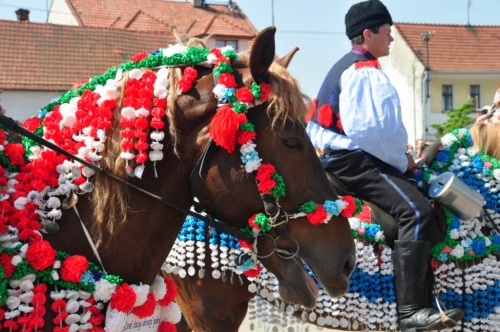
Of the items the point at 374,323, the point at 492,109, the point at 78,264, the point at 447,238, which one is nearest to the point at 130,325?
the point at 78,264

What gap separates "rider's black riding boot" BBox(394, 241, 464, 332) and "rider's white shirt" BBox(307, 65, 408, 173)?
606 mm

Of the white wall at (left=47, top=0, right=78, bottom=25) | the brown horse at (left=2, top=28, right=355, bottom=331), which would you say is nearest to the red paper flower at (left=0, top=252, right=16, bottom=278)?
the brown horse at (left=2, top=28, right=355, bottom=331)

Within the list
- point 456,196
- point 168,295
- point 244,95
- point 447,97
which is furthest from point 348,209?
point 447,97

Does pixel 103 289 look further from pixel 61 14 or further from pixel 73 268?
pixel 61 14

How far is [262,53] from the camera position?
8.03 ft

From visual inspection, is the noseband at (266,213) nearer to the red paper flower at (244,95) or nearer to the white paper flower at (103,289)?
the red paper flower at (244,95)

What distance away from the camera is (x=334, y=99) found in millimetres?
4113

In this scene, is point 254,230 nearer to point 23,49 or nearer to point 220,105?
point 220,105

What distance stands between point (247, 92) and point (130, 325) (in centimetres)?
106

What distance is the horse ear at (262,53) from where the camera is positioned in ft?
7.88

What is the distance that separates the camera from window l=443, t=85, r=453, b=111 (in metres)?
35.5

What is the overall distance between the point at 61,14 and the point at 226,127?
35.6 meters

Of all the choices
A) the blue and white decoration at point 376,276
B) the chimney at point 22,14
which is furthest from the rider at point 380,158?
the chimney at point 22,14

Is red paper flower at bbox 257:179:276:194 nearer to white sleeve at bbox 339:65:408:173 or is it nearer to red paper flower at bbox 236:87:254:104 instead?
red paper flower at bbox 236:87:254:104
